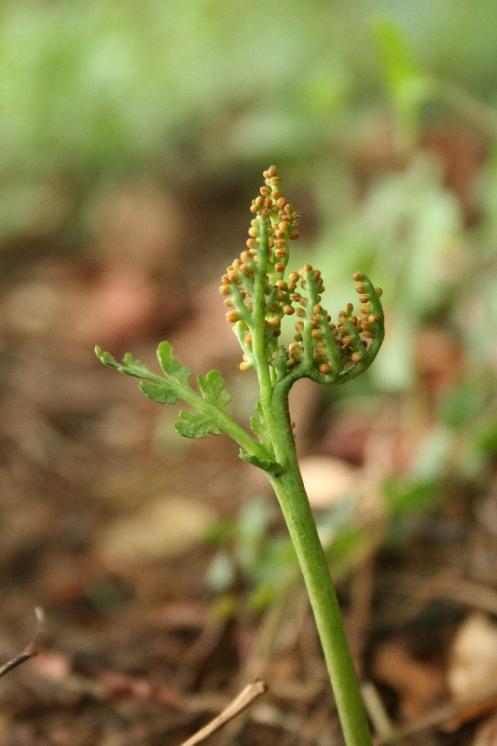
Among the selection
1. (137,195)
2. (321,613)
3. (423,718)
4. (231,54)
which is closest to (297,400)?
(423,718)

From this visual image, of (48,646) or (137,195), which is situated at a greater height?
(137,195)

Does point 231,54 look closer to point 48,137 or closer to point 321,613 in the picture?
point 48,137

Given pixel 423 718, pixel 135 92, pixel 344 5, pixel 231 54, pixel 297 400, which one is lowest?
pixel 423 718

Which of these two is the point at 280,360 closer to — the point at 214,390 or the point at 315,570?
the point at 214,390

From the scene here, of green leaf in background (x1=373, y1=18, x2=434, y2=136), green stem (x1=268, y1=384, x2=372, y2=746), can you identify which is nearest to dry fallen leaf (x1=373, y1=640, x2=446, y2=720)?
green stem (x1=268, y1=384, x2=372, y2=746)

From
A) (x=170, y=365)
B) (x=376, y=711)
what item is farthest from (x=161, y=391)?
(x=376, y=711)

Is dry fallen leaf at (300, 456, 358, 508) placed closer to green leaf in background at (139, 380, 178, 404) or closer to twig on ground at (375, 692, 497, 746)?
twig on ground at (375, 692, 497, 746)

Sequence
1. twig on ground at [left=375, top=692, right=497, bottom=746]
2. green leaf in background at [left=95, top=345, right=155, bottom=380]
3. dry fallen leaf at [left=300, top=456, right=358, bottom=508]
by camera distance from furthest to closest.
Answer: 1. dry fallen leaf at [left=300, top=456, right=358, bottom=508]
2. twig on ground at [left=375, top=692, right=497, bottom=746]
3. green leaf in background at [left=95, top=345, right=155, bottom=380]
